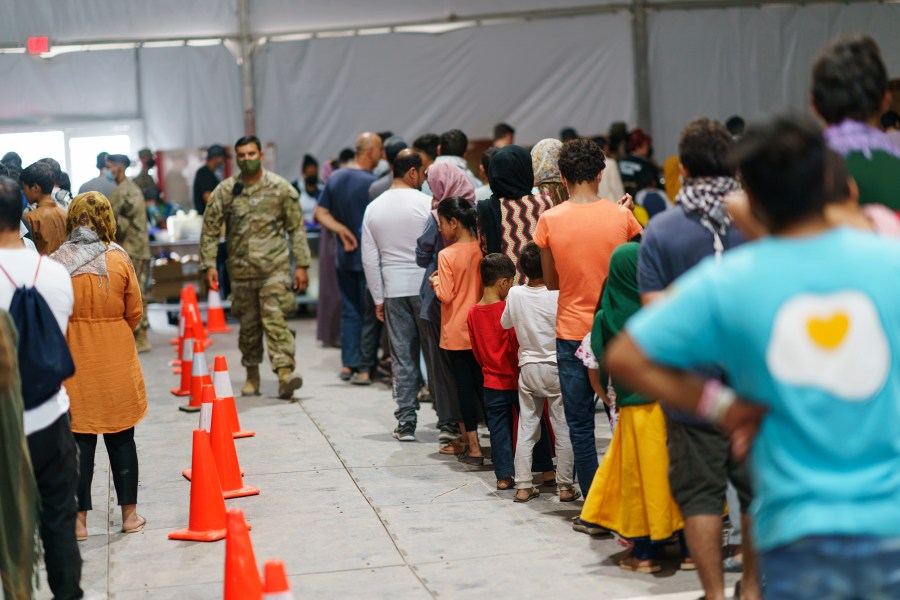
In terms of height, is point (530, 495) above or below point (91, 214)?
below

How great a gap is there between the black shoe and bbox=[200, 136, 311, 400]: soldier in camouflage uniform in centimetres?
166

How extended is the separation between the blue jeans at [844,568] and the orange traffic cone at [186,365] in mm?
8319

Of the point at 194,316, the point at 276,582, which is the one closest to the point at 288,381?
the point at 194,316

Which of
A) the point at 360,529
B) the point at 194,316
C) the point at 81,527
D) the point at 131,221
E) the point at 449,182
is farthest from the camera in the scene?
the point at 131,221

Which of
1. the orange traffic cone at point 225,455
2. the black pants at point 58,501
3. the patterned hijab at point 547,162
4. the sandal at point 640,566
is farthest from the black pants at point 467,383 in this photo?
the black pants at point 58,501

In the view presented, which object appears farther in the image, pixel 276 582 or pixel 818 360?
pixel 276 582

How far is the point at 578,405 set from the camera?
19.6 feet

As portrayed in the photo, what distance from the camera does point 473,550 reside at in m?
5.67

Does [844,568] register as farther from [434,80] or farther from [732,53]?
[732,53]

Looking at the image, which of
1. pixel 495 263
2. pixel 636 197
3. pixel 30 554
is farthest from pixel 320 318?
pixel 30 554

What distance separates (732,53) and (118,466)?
12.6 metres

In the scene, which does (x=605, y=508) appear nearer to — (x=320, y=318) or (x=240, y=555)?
(x=240, y=555)

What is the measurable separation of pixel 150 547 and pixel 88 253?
149 cm

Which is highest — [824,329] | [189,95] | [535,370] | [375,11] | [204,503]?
[375,11]
